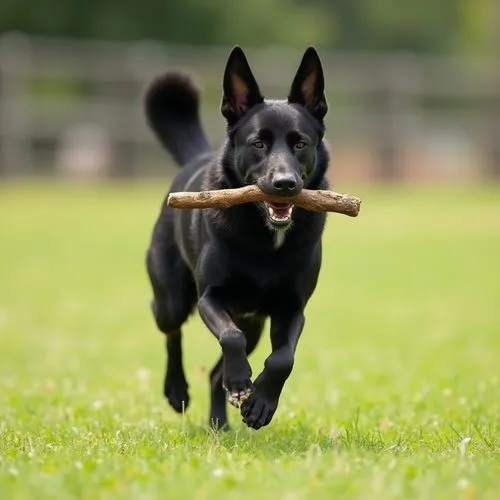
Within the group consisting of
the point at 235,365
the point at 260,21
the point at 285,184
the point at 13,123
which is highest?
the point at 260,21

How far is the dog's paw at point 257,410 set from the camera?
4879mm

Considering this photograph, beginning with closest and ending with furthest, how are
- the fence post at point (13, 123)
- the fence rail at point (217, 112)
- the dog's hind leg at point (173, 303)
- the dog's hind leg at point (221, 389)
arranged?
the dog's hind leg at point (221, 389) < the dog's hind leg at point (173, 303) < the fence post at point (13, 123) < the fence rail at point (217, 112)

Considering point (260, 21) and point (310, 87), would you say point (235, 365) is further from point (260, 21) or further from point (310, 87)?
point (260, 21)

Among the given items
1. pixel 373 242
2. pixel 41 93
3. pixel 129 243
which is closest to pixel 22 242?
pixel 129 243

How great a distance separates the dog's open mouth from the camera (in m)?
5.13

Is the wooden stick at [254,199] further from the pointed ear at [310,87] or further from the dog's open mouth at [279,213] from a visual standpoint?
the pointed ear at [310,87]

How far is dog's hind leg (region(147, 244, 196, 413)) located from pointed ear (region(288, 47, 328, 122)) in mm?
1223

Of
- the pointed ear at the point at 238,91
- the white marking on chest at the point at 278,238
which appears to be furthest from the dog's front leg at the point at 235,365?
the pointed ear at the point at 238,91

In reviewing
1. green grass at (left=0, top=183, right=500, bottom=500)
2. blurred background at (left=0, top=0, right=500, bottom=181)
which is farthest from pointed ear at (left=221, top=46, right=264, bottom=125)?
blurred background at (left=0, top=0, right=500, bottom=181)

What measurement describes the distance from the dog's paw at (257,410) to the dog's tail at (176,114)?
2.49 meters

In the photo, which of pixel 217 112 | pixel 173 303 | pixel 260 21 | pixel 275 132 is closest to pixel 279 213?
pixel 275 132

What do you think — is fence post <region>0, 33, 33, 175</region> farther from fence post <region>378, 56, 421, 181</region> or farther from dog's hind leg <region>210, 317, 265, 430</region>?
dog's hind leg <region>210, 317, 265, 430</region>

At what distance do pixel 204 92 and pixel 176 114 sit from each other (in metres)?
15.3

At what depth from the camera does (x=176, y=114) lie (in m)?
7.17
